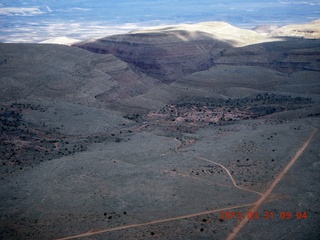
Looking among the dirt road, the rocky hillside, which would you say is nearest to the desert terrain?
the dirt road

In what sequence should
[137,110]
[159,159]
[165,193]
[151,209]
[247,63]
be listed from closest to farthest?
[151,209] → [165,193] → [159,159] → [137,110] → [247,63]

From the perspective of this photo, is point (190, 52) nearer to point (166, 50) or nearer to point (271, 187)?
point (166, 50)

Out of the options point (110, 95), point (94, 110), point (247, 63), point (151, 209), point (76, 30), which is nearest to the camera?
point (151, 209)

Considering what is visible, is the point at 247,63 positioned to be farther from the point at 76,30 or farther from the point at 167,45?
the point at 76,30

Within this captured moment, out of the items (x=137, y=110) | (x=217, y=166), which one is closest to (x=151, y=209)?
(x=217, y=166)
